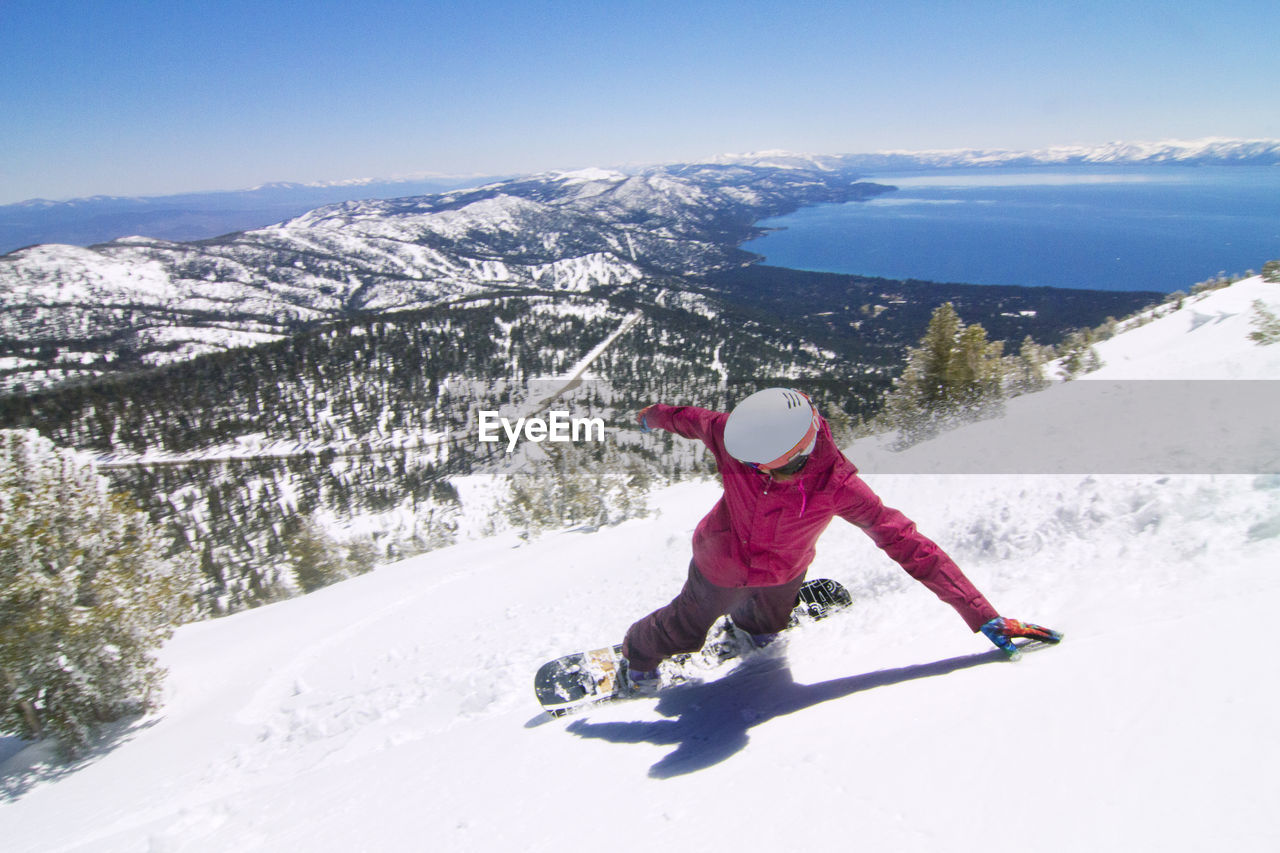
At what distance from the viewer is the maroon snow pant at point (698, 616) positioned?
4809mm

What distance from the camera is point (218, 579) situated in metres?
96.2

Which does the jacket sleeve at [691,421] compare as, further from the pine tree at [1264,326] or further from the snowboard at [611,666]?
the pine tree at [1264,326]

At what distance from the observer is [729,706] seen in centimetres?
467

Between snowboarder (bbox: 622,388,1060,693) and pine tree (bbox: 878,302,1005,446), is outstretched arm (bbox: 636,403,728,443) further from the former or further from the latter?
pine tree (bbox: 878,302,1005,446)

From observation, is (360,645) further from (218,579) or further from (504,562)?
(218,579)

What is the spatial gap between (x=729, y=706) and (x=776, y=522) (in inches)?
71.4

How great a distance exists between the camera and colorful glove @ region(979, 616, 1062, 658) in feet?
11.8

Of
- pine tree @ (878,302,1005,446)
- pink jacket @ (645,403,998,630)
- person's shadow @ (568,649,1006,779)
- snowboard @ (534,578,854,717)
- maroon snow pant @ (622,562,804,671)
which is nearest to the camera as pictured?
pink jacket @ (645,403,998,630)

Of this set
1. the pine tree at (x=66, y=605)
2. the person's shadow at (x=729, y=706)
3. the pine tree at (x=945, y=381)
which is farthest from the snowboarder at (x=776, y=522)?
the pine tree at (x=66, y=605)

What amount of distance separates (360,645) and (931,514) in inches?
403

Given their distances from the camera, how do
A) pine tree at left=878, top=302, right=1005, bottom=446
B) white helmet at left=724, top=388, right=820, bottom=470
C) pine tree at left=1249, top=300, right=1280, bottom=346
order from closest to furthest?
white helmet at left=724, top=388, right=820, bottom=470 < pine tree at left=1249, top=300, right=1280, bottom=346 < pine tree at left=878, top=302, right=1005, bottom=446

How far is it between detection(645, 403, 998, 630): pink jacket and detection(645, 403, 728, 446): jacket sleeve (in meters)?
0.01

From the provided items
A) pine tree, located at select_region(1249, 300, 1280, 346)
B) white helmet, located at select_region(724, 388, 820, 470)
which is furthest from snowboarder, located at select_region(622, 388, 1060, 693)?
pine tree, located at select_region(1249, 300, 1280, 346)

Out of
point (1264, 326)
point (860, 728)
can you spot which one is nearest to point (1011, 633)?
point (860, 728)
